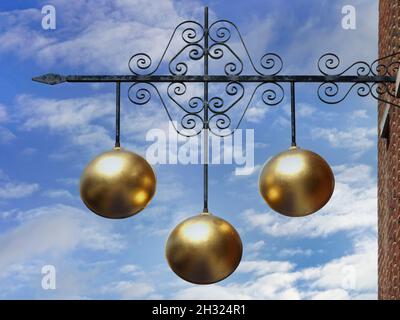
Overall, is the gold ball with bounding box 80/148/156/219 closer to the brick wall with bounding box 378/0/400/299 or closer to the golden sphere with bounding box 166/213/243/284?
the golden sphere with bounding box 166/213/243/284

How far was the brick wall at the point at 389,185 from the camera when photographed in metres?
8.81

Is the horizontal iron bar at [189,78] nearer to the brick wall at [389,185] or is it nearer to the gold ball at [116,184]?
the gold ball at [116,184]

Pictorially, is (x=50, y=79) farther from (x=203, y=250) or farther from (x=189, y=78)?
(x=203, y=250)

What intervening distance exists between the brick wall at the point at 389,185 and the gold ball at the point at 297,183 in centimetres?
302

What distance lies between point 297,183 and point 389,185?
4169 millimetres

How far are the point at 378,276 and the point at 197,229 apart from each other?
21.3 feet

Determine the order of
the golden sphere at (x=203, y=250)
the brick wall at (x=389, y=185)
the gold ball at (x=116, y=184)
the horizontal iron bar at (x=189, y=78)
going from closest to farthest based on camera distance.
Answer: the golden sphere at (x=203, y=250)
the gold ball at (x=116, y=184)
the horizontal iron bar at (x=189, y=78)
the brick wall at (x=389, y=185)

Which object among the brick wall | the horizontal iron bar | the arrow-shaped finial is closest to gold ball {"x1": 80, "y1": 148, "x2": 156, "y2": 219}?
the horizontal iron bar

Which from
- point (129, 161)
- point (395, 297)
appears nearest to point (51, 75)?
point (129, 161)

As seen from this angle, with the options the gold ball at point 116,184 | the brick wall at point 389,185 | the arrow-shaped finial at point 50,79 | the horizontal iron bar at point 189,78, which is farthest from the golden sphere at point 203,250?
the brick wall at point 389,185

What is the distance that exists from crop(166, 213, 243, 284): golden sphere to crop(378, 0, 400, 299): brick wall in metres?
3.42

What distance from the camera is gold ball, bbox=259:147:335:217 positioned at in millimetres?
5688

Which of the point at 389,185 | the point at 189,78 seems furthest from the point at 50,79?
the point at 389,185
